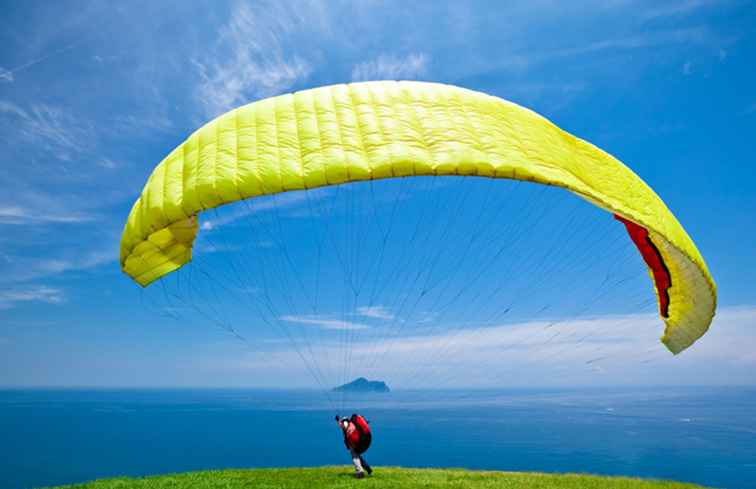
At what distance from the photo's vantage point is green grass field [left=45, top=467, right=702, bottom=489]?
10266 mm

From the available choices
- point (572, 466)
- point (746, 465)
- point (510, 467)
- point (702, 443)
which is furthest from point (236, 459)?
point (702, 443)

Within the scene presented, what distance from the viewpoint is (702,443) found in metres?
111

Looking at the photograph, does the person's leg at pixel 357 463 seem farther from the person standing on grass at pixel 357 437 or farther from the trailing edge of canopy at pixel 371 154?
the trailing edge of canopy at pixel 371 154

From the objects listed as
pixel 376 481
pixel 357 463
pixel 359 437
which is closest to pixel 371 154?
pixel 359 437

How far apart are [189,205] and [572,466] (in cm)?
8982

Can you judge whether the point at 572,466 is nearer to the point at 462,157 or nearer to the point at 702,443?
the point at 702,443

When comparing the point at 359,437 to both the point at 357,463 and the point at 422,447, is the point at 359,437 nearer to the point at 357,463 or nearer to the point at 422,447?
the point at 357,463

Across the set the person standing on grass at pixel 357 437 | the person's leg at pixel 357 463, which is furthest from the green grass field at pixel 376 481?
the person standing on grass at pixel 357 437

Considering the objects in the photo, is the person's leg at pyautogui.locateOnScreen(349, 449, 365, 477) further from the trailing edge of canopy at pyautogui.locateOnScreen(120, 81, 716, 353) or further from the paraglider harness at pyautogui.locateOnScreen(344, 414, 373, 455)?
the trailing edge of canopy at pyautogui.locateOnScreen(120, 81, 716, 353)

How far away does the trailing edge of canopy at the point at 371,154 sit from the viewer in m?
6.32

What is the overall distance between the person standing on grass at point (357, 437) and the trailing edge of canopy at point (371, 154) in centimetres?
600

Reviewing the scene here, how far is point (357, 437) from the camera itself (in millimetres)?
10711

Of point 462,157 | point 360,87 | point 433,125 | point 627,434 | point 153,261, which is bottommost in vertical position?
point 627,434

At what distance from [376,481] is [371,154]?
25.6 feet
